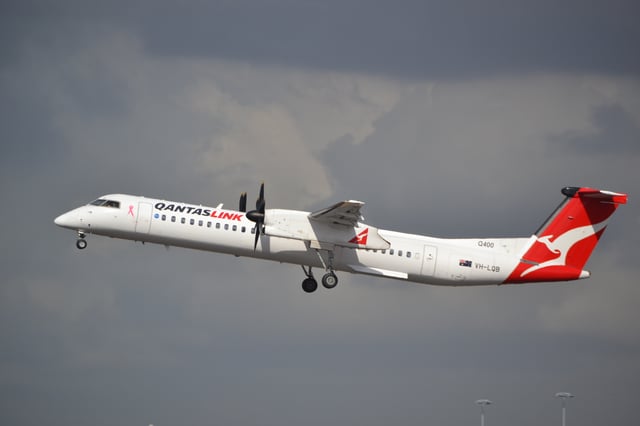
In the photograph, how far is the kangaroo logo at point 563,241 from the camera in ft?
155

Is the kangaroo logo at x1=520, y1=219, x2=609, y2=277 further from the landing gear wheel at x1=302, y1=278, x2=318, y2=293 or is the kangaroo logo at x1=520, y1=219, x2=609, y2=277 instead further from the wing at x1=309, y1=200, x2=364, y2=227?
the landing gear wheel at x1=302, y1=278, x2=318, y2=293

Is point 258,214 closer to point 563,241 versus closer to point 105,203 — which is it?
point 105,203

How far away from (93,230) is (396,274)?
1241cm

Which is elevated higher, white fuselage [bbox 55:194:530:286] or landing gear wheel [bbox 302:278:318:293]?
white fuselage [bbox 55:194:530:286]

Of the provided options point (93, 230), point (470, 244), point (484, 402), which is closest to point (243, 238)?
point (93, 230)

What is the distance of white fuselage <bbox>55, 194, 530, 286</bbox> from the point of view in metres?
43.9

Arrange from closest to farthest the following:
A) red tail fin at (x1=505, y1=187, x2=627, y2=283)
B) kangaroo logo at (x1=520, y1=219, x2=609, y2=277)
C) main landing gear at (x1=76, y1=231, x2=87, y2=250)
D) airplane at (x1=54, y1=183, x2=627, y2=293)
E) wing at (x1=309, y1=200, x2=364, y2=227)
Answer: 1. wing at (x1=309, y1=200, x2=364, y2=227)
2. airplane at (x1=54, y1=183, x2=627, y2=293)
3. main landing gear at (x1=76, y1=231, x2=87, y2=250)
4. red tail fin at (x1=505, y1=187, x2=627, y2=283)
5. kangaroo logo at (x1=520, y1=219, x2=609, y2=277)

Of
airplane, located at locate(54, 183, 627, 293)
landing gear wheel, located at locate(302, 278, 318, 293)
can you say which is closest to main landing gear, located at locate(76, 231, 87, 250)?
airplane, located at locate(54, 183, 627, 293)

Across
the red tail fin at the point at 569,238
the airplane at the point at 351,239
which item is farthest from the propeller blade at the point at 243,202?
the red tail fin at the point at 569,238

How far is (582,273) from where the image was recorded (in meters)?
47.4

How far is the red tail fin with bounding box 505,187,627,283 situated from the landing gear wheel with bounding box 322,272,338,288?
753 cm

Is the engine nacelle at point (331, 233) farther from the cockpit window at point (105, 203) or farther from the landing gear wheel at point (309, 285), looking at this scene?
the cockpit window at point (105, 203)

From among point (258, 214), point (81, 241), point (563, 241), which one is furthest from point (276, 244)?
point (563, 241)

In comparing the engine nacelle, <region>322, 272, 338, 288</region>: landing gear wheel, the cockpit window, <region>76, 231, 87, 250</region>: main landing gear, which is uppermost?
the cockpit window
